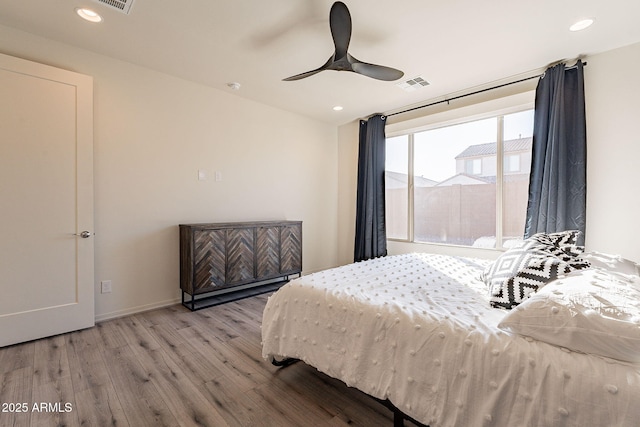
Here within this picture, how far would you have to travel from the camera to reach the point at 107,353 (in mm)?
2133

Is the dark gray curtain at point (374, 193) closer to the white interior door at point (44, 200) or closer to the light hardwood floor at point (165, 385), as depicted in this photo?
the light hardwood floor at point (165, 385)

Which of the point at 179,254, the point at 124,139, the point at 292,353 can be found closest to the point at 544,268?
the point at 292,353

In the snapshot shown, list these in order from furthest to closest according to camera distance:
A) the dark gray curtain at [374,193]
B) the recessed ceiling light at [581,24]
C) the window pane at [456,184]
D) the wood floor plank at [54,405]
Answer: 1. the dark gray curtain at [374,193]
2. the window pane at [456,184]
3. the recessed ceiling light at [581,24]
4. the wood floor plank at [54,405]

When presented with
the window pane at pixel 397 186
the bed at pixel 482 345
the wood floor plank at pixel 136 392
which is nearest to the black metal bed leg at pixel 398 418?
the bed at pixel 482 345

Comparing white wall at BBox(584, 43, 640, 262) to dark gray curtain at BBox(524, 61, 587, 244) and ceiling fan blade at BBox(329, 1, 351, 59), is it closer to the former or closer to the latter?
dark gray curtain at BBox(524, 61, 587, 244)

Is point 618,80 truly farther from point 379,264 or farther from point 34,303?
point 34,303

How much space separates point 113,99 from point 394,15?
2.71 m

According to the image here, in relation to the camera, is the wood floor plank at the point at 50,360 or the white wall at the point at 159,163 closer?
the wood floor plank at the point at 50,360

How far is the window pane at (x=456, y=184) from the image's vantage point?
3.48 m

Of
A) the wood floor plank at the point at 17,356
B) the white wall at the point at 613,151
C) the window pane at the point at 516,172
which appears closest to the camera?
the wood floor plank at the point at 17,356

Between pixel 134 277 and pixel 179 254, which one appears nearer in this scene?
pixel 134 277

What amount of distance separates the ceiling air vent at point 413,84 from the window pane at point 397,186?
0.96 metres

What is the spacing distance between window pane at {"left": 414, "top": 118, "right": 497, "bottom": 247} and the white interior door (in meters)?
3.90

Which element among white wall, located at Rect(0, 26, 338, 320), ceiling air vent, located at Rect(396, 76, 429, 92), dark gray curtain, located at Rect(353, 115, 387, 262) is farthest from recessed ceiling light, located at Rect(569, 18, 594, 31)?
white wall, located at Rect(0, 26, 338, 320)
